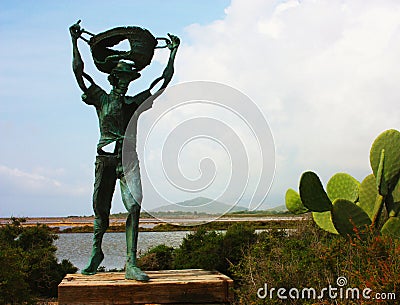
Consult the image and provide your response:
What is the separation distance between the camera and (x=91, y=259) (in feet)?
18.7

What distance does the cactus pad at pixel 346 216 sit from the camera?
8.92 meters

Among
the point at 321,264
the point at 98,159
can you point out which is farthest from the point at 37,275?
the point at 98,159

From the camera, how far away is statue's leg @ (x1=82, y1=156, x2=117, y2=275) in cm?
566

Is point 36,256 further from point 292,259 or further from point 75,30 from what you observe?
point 75,30

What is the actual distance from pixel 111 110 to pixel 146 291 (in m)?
1.93

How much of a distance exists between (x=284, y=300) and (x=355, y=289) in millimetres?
2015

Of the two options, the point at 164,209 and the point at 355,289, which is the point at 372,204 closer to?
the point at 355,289

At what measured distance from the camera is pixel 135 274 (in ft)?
17.2

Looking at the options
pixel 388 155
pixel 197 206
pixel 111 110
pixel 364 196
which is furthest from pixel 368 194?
pixel 111 110

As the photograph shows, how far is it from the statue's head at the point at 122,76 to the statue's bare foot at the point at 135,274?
Answer: 186 cm

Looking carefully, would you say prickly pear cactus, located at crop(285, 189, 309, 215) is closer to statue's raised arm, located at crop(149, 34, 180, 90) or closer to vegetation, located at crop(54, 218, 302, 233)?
vegetation, located at crop(54, 218, 302, 233)

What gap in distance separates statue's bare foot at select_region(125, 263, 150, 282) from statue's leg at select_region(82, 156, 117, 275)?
1.89 ft

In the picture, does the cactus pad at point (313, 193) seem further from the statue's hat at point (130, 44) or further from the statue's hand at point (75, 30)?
the statue's hand at point (75, 30)

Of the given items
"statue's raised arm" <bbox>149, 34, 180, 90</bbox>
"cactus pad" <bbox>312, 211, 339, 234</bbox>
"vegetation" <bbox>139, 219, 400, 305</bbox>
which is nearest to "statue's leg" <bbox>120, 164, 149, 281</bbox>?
"statue's raised arm" <bbox>149, 34, 180, 90</bbox>
